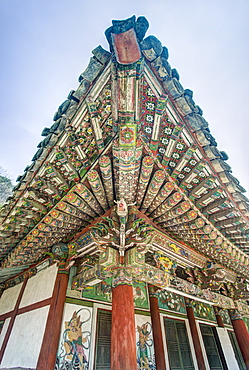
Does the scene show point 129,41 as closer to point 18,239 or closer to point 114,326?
point 114,326

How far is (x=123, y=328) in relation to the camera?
3125mm

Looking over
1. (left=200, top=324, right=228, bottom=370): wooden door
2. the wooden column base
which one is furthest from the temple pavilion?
(left=200, top=324, right=228, bottom=370): wooden door

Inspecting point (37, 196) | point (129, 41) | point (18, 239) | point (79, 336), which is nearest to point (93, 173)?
point (37, 196)

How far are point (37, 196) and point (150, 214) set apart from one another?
8.38ft

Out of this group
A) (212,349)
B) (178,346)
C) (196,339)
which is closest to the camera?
(178,346)

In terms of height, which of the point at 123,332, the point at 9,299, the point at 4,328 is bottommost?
the point at 123,332

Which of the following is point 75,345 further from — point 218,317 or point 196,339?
point 218,317

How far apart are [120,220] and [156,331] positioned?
399 cm

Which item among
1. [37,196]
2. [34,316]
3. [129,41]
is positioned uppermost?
[37,196]

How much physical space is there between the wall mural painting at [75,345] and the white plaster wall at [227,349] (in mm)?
6784

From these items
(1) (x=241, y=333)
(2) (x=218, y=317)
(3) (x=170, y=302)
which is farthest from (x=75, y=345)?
(2) (x=218, y=317)

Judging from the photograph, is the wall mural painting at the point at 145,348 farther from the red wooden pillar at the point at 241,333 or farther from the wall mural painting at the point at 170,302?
the red wooden pillar at the point at 241,333

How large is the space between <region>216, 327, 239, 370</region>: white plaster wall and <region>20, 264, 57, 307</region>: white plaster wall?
7.66m

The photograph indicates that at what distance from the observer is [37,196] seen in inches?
150
